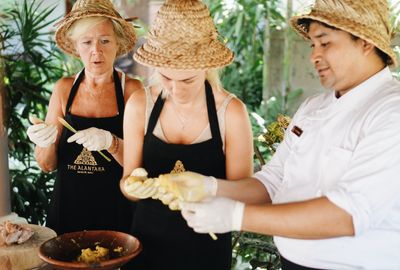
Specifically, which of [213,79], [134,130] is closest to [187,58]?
[213,79]

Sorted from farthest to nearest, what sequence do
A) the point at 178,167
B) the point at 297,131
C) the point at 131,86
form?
the point at 131,86, the point at 178,167, the point at 297,131

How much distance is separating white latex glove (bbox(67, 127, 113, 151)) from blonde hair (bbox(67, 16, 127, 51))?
520 mm

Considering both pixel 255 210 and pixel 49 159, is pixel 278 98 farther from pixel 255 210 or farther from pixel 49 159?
pixel 255 210

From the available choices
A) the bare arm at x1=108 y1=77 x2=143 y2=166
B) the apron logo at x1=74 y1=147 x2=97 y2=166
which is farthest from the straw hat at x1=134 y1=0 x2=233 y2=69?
the apron logo at x1=74 y1=147 x2=97 y2=166

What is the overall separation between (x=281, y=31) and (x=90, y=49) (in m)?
3.92

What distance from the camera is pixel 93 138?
8.39ft

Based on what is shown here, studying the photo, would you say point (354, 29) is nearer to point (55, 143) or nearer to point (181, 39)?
point (181, 39)

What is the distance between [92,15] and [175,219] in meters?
1.09

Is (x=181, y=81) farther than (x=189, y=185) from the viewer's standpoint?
Yes

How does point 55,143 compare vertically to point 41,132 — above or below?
below

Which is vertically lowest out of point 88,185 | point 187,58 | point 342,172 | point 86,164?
point 88,185

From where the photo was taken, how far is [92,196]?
280cm

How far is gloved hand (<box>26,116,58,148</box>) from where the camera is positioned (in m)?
2.59

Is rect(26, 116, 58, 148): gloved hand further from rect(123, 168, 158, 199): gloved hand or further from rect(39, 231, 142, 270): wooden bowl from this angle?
rect(123, 168, 158, 199): gloved hand
